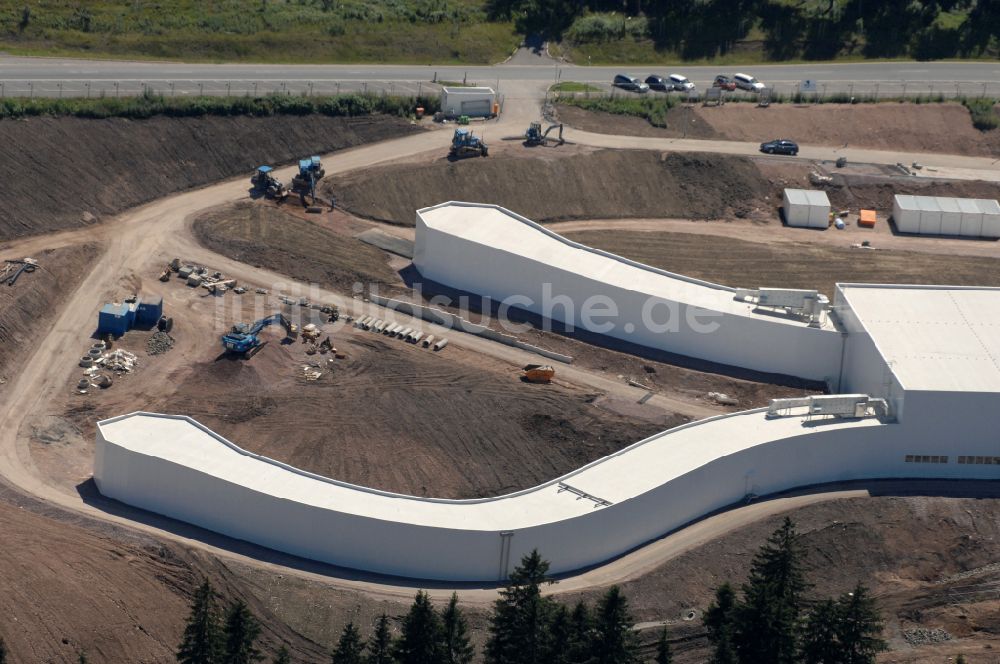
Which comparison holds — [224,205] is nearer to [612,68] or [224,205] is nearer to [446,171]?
[446,171]

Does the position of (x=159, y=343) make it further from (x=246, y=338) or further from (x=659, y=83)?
(x=659, y=83)

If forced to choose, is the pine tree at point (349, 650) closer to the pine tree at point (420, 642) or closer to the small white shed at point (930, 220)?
the pine tree at point (420, 642)

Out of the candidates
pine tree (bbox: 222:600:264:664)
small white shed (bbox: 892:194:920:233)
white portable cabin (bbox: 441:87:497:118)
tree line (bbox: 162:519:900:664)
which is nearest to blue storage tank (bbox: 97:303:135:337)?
tree line (bbox: 162:519:900:664)

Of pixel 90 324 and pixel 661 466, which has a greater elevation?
pixel 90 324

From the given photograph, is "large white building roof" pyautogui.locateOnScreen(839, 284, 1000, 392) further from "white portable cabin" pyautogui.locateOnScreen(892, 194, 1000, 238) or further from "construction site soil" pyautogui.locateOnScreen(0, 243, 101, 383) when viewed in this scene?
"construction site soil" pyautogui.locateOnScreen(0, 243, 101, 383)

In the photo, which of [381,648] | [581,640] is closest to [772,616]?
[581,640]

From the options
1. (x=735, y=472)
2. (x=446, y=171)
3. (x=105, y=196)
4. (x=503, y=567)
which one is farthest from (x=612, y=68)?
(x=503, y=567)

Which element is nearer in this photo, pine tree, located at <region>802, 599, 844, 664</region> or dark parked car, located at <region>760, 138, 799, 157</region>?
pine tree, located at <region>802, 599, 844, 664</region>
